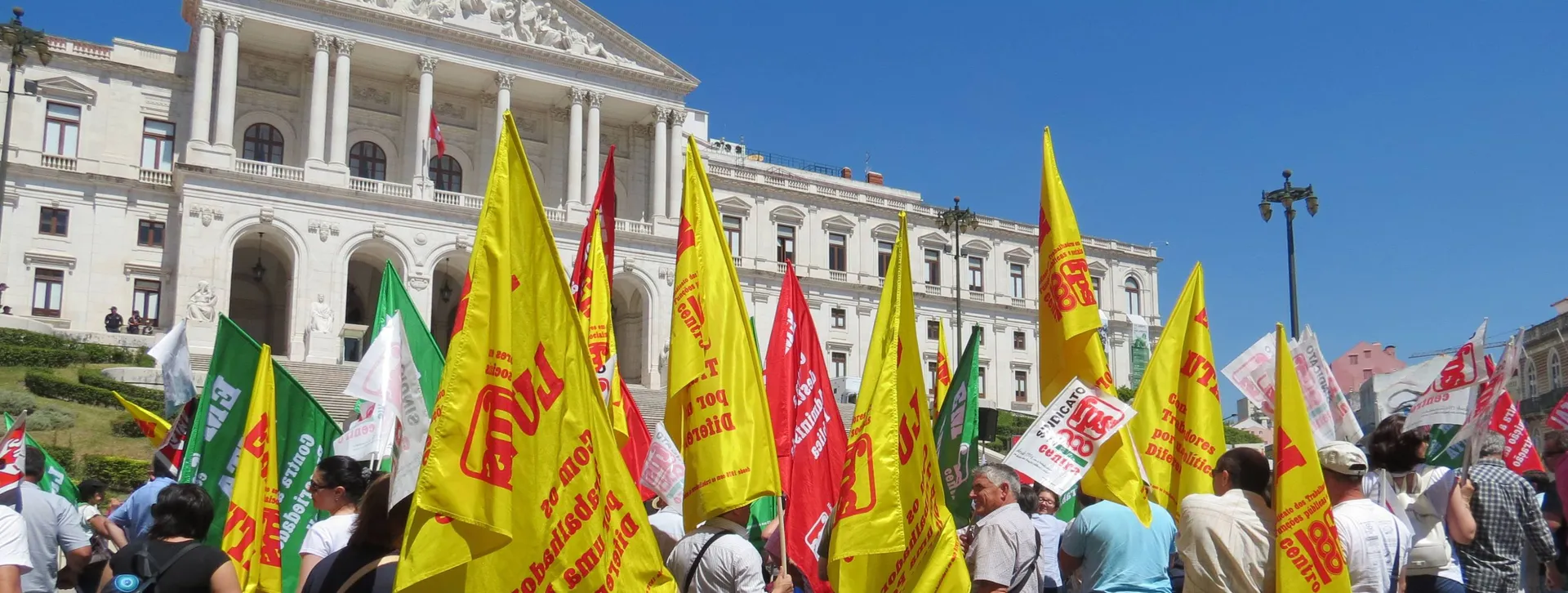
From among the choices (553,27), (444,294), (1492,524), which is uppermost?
(553,27)

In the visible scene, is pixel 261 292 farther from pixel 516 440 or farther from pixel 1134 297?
pixel 516 440

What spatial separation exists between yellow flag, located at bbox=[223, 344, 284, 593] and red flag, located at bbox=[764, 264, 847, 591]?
9.11ft

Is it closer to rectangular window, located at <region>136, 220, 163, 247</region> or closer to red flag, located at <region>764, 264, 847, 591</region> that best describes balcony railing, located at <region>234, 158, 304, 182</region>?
rectangular window, located at <region>136, 220, 163, 247</region>

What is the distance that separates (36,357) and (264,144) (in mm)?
14047

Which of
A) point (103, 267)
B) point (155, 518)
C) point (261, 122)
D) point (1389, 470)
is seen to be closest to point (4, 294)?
point (103, 267)

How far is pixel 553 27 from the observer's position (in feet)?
149

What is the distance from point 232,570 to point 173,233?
38.2m

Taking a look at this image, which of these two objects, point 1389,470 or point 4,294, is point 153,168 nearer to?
point 4,294

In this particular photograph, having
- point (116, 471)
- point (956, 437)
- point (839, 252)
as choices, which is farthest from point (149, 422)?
point (839, 252)

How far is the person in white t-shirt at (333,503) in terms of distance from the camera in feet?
19.4

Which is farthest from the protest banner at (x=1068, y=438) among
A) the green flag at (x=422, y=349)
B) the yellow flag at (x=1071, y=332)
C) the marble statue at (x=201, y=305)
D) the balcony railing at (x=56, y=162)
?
the balcony railing at (x=56, y=162)

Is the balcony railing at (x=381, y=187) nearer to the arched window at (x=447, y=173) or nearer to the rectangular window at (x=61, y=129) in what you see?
the arched window at (x=447, y=173)

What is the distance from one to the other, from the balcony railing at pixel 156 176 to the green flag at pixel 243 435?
35134 millimetres

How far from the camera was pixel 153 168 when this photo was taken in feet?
132
